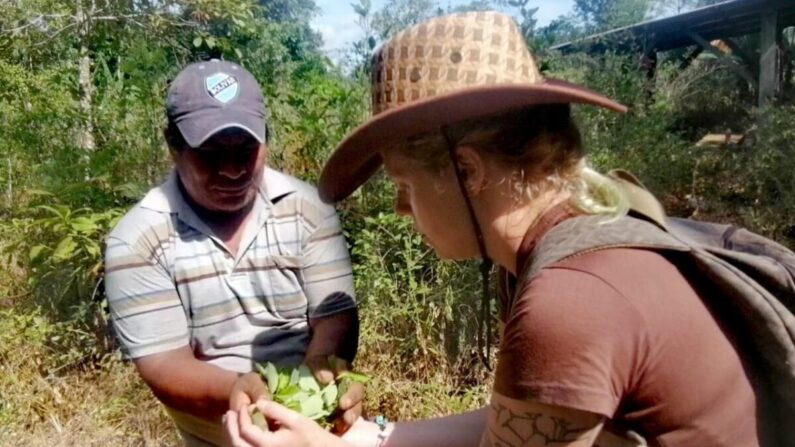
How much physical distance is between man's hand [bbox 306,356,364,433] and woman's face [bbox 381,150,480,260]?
2.38 feet

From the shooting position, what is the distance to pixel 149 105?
477 cm

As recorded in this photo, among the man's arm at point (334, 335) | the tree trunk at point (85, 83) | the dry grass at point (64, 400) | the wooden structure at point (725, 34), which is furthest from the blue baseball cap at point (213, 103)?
the wooden structure at point (725, 34)

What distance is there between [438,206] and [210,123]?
109 centimetres

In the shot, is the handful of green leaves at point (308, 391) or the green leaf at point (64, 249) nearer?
the handful of green leaves at point (308, 391)

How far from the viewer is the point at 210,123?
2295 millimetres

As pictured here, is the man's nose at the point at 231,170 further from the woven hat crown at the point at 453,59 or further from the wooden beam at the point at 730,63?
the wooden beam at the point at 730,63

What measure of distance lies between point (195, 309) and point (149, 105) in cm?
277

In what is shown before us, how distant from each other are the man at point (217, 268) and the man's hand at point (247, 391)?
12 cm

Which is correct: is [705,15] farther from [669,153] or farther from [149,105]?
[149,105]

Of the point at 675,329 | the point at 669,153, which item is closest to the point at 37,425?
the point at 675,329

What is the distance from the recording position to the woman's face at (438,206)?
1.40m

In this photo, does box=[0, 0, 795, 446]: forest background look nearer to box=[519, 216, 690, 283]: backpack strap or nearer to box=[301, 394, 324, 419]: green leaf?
box=[301, 394, 324, 419]: green leaf

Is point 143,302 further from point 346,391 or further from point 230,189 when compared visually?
point 346,391

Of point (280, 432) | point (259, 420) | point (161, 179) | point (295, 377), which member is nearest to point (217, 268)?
point (295, 377)
